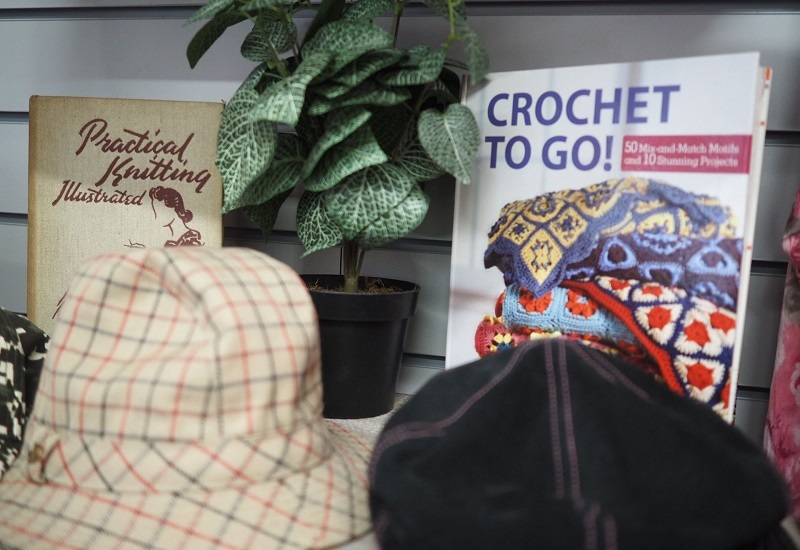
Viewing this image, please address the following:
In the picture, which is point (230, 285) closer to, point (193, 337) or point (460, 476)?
point (193, 337)

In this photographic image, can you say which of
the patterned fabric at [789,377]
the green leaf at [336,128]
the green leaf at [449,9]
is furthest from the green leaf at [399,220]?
the patterned fabric at [789,377]

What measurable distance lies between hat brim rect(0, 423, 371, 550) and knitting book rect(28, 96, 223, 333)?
48 cm

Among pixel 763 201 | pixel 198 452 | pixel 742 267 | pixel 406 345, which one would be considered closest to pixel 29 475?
pixel 198 452

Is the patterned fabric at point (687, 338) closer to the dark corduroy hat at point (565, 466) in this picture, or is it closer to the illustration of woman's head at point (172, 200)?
the dark corduroy hat at point (565, 466)

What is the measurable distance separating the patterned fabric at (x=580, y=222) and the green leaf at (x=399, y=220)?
112mm

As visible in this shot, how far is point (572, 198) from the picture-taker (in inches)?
30.6

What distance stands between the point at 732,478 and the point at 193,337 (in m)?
0.46

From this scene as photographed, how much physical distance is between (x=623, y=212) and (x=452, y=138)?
21 cm

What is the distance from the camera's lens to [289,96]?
2.41 feet

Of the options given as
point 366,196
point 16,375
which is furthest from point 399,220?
point 16,375

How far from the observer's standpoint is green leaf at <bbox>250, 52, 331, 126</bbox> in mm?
726

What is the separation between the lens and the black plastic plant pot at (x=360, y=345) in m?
0.84

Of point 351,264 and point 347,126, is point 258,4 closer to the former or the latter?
point 347,126

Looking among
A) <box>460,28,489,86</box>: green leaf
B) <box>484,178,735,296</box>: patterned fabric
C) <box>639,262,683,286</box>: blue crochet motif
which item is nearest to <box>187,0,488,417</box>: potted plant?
<box>460,28,489,86</box>: green leaf
